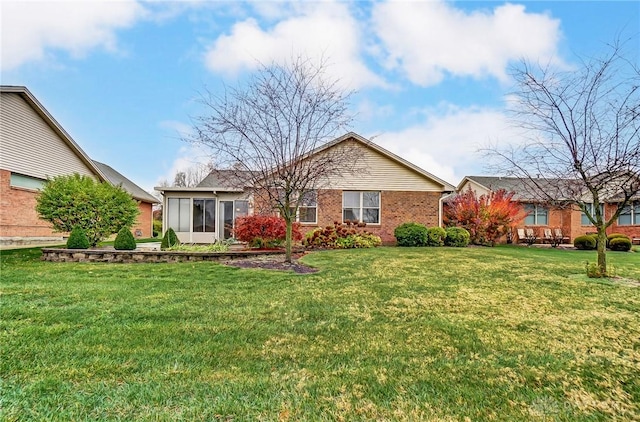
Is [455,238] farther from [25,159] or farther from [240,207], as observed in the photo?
[25,159]

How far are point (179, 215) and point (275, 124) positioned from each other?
1023 centimetres

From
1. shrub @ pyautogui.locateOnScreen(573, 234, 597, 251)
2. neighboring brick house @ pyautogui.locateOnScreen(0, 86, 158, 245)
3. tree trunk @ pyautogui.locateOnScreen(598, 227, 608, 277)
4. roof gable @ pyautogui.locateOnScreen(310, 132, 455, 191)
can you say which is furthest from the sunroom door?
shrub @ pyautogui.locateOnScreen(573, 234, 597, 251)

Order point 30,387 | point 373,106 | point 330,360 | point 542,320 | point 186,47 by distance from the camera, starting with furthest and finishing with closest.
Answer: point 373,106, point 186,47, point 542,320, point 330,360, point 30,387

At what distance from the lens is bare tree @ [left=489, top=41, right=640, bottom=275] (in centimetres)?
714

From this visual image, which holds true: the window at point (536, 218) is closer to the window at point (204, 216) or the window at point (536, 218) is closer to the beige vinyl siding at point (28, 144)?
the window at point (204, 216)

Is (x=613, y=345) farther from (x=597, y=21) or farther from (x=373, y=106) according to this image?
(x=373, y=106)

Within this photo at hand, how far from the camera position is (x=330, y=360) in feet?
10.3

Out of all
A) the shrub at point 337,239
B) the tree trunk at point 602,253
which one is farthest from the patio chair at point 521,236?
the tree trunk at point 602,253

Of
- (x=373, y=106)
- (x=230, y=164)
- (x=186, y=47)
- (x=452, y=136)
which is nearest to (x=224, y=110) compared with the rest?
(x=230, y=164)

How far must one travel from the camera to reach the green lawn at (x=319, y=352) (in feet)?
7.72

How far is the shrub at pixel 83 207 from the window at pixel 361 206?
9411 mm

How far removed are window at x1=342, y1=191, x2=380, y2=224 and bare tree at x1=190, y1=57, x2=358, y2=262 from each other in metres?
6.94

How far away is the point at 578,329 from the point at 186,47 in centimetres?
1259

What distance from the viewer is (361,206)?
1700cm
